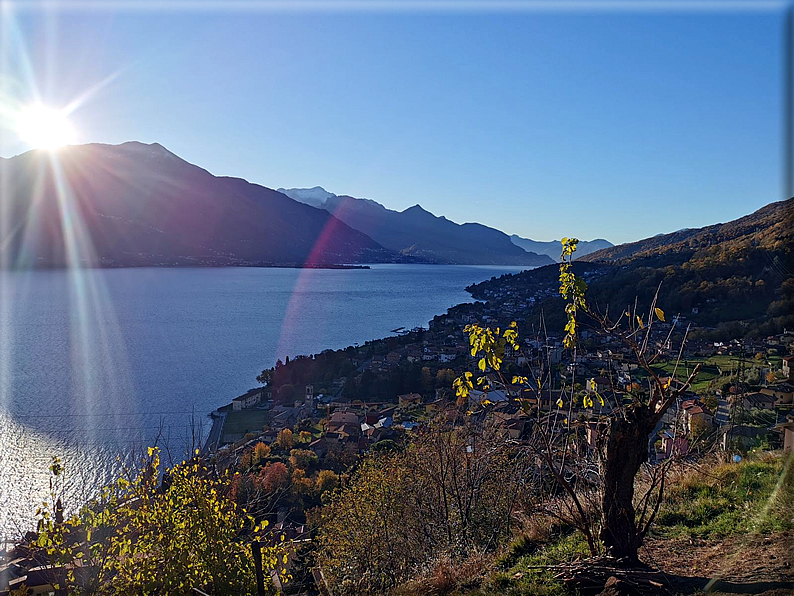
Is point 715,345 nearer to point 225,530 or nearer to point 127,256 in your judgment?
point 225,530

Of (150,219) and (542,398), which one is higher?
(150,219)

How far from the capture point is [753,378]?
13914 millimetres

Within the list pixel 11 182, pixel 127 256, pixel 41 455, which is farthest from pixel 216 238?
pixel 41 455

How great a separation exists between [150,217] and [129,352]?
99.7 m

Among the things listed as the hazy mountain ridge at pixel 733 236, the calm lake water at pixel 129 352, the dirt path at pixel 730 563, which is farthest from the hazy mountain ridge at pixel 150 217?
the dirt path at pixel 730 563

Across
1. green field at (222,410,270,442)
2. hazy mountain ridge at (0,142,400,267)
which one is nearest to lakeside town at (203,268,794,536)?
green field at (222,410,270,442)

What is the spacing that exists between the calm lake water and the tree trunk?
7329 millimetres

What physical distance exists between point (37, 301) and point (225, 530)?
64.0m

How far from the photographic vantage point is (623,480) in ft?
9.09

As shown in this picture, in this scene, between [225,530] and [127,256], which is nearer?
[225,530]

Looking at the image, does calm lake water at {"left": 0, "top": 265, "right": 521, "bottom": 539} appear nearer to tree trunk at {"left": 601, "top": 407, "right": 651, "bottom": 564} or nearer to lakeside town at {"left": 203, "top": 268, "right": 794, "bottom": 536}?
lakeside town at {"left": 203, "top": 268, "right": 794, "bottom": 536}

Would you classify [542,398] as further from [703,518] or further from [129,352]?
[129,352]

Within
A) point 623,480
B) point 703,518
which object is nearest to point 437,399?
point 703,518

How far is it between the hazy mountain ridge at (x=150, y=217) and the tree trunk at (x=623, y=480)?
111120 millimetres
